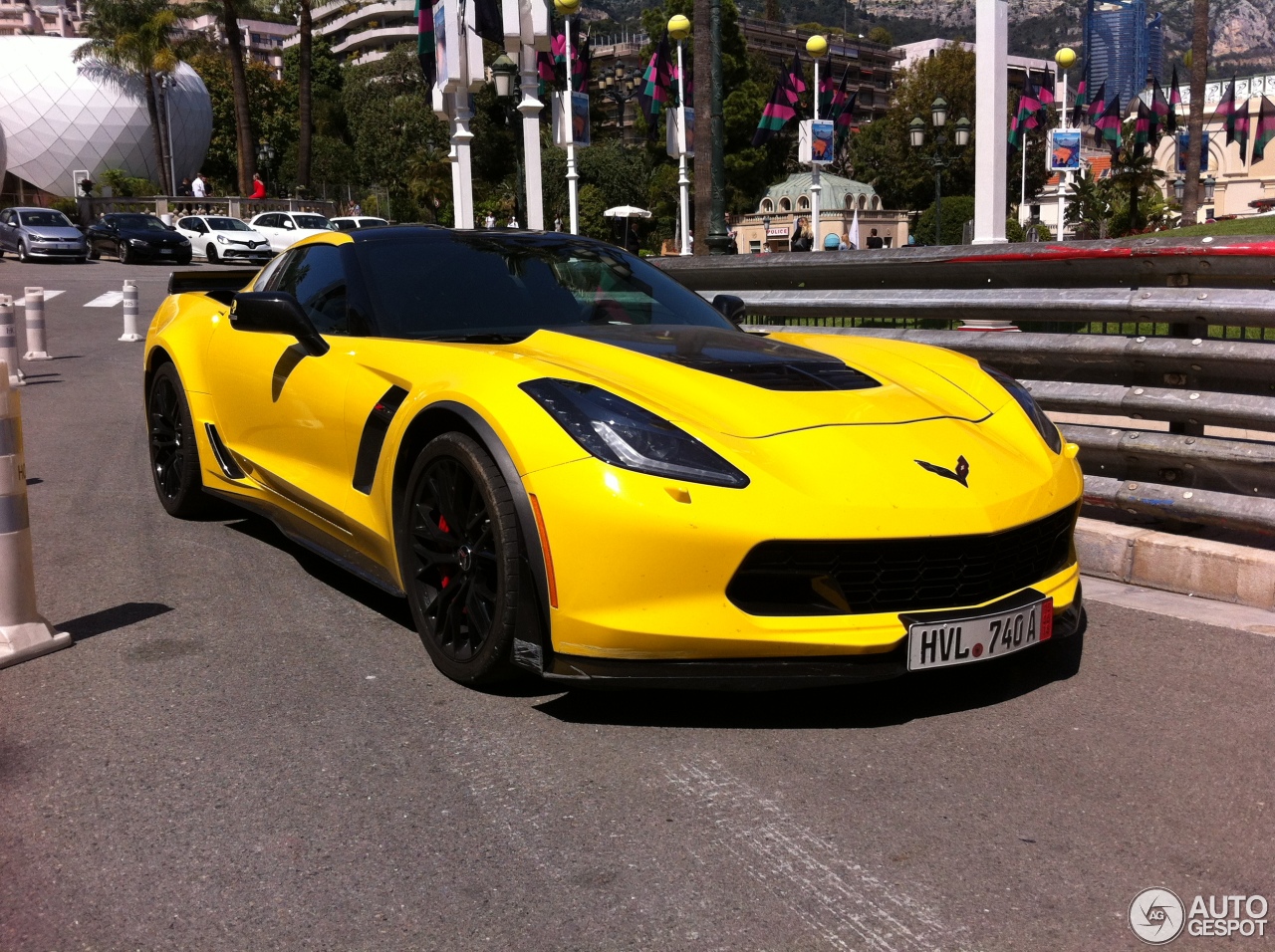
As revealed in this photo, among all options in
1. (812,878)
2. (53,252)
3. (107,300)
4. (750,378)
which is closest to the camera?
(812,878)

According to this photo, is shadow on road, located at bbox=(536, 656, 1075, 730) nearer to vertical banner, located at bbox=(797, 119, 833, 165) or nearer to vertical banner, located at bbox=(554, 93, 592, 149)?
vertical banner, located at bbox=(554, 93, 592, 149)

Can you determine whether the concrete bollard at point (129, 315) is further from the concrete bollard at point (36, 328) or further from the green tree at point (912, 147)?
the green tree at point (912, 147)

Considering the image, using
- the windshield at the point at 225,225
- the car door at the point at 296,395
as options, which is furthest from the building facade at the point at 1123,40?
the car door at the point at 296,395

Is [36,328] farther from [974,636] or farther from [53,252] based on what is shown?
[53,252]

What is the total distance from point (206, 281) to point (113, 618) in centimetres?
291

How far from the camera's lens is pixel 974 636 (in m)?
3.54

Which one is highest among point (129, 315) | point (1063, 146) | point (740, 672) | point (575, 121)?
point (1063, 146)

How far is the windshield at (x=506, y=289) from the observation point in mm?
4754

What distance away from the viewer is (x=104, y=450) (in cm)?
866

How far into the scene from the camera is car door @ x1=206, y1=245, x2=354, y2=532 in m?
4.64

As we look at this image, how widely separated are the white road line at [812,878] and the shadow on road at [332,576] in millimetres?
1718

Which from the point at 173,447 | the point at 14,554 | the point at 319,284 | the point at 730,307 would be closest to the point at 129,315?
the point at 173,447

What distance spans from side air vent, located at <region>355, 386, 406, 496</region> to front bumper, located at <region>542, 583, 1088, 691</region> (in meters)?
1.18

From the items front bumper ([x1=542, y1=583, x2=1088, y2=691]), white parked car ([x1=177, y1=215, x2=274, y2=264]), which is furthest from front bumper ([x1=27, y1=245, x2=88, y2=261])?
front bumper ([x1=542, y1=583, x2=1088, y2=691])
